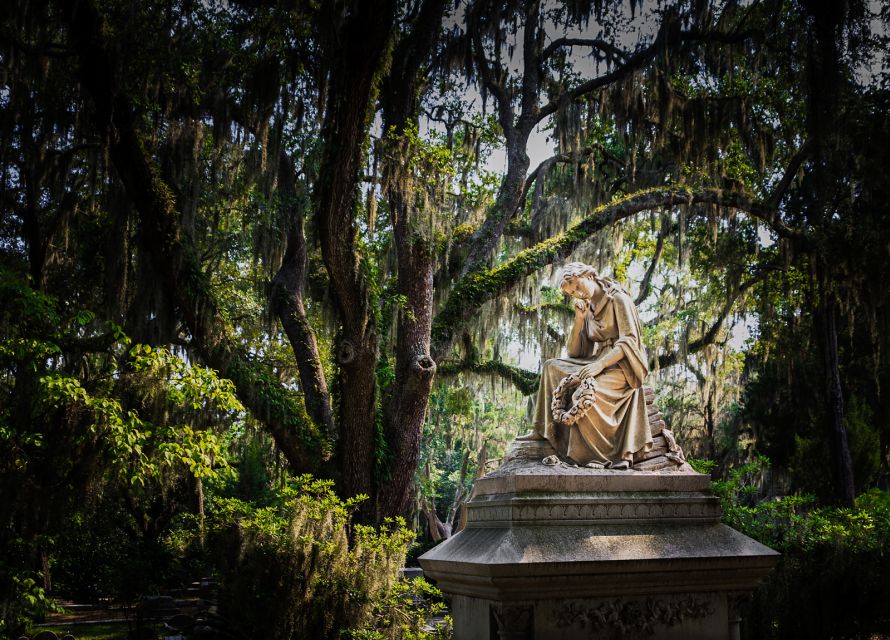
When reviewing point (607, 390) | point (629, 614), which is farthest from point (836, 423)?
point (629, 614)

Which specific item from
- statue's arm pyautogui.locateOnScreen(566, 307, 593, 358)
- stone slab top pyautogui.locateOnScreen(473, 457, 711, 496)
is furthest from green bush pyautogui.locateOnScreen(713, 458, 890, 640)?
statue's arm pyautogui.locateOnScreen(566, 307, 593, 358)

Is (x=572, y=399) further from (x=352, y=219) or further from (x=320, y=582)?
(x=352, y=219)

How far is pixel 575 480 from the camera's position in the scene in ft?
19.5

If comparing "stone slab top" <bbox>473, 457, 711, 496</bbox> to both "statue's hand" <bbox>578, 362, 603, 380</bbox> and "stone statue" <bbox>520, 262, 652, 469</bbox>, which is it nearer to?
"stone statue" <bbox>520, 262, 652, 469</bbox>

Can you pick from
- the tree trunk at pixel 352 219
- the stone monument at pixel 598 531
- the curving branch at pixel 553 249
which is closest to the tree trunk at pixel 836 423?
the curving branch at pixel 553 249

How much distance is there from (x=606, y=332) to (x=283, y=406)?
5775 millimetres

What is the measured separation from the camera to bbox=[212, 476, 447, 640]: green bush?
7543 mm

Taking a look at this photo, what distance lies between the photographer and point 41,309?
27.7ft

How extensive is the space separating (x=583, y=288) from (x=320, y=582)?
3655mm

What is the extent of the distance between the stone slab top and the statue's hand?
2.42 ft

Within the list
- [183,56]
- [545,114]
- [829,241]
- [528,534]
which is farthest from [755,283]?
[528,534]

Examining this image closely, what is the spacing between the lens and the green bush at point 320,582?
754 centimetres

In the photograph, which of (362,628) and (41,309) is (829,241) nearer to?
(362,628)

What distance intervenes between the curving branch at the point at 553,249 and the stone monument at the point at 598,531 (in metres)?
6.12
